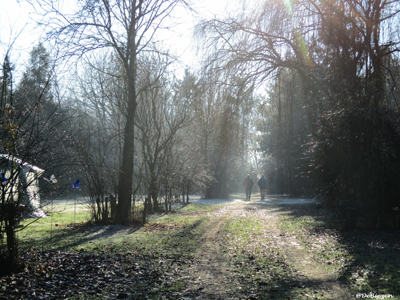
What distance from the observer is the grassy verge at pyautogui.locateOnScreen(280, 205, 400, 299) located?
4.93m

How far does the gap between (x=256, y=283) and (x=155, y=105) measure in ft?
38.1

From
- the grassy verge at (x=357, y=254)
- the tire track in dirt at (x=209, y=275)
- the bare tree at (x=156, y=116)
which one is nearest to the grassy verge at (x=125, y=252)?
the tire track in dirt at (x=209, y=275)

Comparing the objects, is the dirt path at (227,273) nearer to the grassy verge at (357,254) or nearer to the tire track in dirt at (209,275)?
the tire track in dirt at (209,275)

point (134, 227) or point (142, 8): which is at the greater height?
point (142, 8)

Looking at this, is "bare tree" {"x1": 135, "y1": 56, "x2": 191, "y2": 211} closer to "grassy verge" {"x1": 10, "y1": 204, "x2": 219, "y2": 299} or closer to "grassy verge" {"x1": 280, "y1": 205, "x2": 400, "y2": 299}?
"grassy verge" {"x1": 10, "y1": 204, "x2": 219, "y2": 299}

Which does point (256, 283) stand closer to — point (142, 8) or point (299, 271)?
point (299, 271)

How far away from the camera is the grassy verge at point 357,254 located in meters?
4.93

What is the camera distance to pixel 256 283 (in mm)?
5227

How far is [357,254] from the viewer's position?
6711 mm

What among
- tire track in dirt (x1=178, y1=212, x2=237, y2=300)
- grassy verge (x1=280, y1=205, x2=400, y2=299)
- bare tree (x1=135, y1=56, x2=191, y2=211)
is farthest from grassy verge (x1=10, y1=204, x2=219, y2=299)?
bare tree (x1=135, y1=56, x2=191, y2=211)

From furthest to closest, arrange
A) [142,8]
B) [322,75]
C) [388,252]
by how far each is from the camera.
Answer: [142,8] < [322,75] < [388,252]

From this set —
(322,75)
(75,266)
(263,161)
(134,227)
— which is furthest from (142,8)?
(263,161)

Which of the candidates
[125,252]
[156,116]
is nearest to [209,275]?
[125,252]

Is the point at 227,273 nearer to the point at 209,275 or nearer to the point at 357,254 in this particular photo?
the point at 209,275
